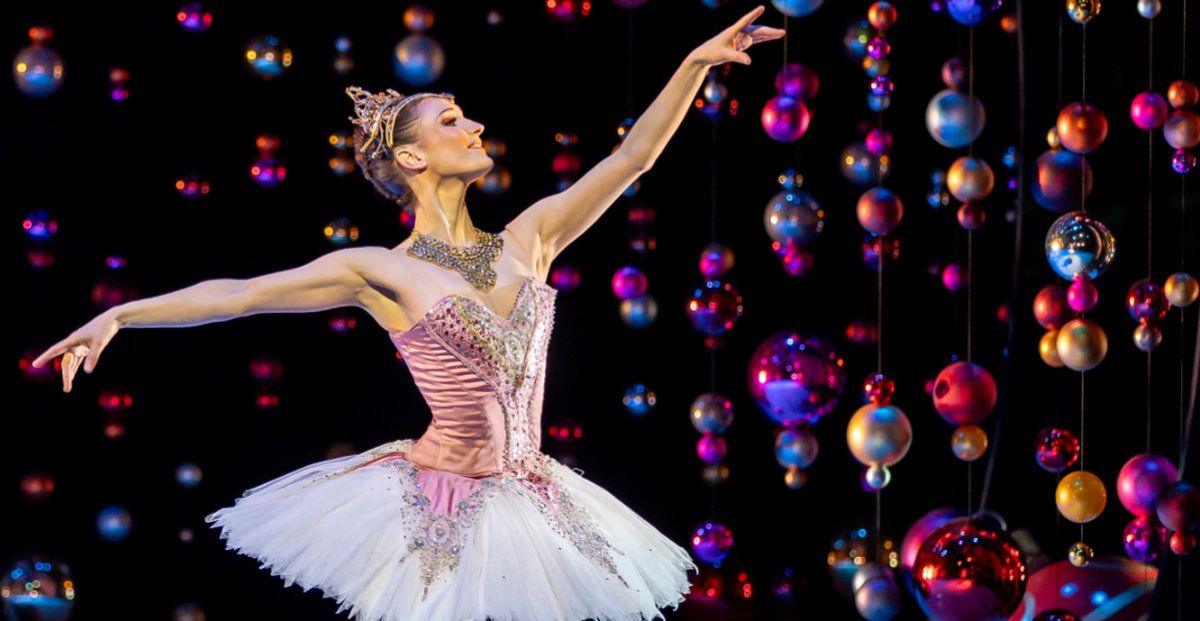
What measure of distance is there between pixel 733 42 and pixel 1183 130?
45.5 inches

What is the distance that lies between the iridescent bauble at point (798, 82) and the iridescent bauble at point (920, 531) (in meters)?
1.13

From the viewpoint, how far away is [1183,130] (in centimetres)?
374

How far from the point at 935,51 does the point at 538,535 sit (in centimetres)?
254

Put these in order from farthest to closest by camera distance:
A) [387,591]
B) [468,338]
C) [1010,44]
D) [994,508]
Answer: [1010,44] → [994,508] → [468,338] → [387,591]

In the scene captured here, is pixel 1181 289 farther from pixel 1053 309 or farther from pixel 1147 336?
pixel 1053 309

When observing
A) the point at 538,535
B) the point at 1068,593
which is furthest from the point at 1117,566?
the point at 538,535

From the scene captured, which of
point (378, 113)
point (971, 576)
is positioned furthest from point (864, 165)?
point (378, 113)

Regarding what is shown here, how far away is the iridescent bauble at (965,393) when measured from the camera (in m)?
3.70

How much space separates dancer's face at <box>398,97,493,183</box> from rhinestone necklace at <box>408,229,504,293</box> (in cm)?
15

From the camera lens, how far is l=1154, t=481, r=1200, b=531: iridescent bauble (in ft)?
11.7

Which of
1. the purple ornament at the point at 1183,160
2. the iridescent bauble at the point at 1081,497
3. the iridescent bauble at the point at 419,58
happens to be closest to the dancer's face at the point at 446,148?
the iridescent bauble at the point at 419,58

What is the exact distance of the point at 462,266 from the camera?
125 inches

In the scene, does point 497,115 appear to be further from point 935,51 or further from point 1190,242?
point 1190,242

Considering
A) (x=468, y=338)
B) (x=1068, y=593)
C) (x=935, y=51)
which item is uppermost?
(x=935, y=51)
